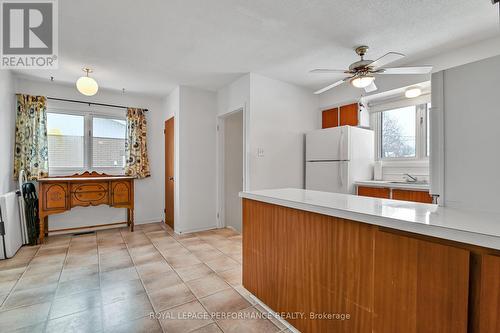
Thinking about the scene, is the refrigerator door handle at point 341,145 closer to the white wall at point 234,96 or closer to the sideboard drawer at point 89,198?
the white wall at point 234,96

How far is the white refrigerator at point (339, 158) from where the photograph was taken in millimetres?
3436

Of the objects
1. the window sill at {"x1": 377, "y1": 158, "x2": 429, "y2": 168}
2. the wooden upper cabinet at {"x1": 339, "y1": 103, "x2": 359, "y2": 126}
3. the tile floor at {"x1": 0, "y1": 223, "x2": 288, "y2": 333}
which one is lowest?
the tile floor at {"x1": 0, "y1": 223, "x2": 288, "y2": 333}

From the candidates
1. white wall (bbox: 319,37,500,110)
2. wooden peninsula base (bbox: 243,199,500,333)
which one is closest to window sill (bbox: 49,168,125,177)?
wooden peninsula base (bbox: 243,199,500,333)

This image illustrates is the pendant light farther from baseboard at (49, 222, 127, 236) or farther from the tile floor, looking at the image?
baseboard at (49, 222, 127, 236)

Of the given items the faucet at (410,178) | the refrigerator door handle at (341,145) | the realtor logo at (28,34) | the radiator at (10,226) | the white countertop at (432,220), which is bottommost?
the radiator at (10,226)

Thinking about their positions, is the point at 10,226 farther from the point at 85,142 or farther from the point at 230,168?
the point at 230,168

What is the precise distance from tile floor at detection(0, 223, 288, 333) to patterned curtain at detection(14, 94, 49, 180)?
119 cm

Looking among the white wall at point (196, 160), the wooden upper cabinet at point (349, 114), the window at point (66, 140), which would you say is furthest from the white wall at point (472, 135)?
the window at point (66, 140)

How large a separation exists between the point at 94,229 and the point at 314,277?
422 centimetres

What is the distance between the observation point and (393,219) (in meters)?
0.98

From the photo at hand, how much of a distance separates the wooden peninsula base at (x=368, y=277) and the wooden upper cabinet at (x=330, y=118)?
9.62 ft

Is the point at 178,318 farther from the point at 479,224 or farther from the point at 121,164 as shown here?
the point at 121,164

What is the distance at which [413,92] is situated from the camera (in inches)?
126

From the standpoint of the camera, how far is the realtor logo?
2.01m
